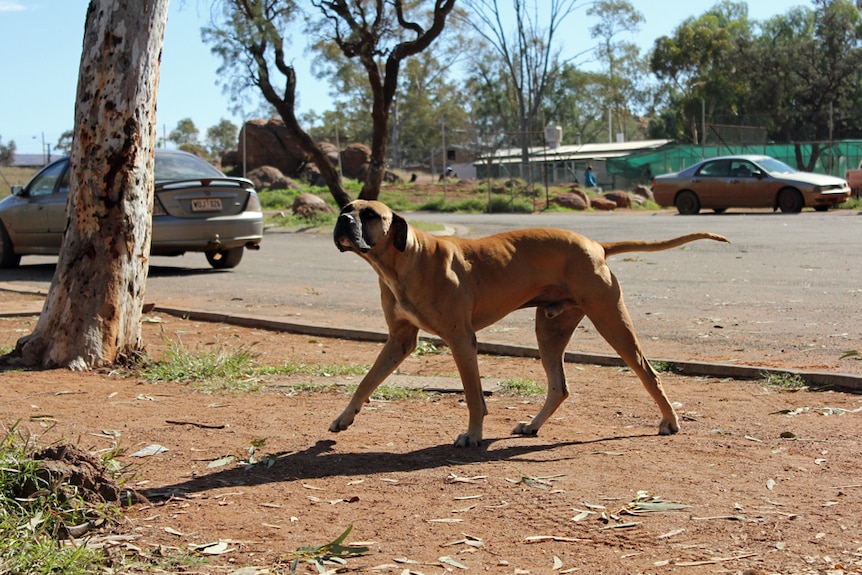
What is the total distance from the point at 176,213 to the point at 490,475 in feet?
33.4

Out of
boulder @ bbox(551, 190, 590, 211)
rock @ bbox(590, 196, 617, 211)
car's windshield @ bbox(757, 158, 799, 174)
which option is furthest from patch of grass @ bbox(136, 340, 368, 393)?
rock @ bbox(590, 196, 617, 211)

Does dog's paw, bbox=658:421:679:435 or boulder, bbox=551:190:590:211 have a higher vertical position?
boulder, bbox=551:190:590:211

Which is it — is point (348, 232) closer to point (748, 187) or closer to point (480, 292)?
point (480, 292)

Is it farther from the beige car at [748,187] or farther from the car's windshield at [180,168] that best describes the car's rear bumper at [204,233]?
the beige car at [748,187]

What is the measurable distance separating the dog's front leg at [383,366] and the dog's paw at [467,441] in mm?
569

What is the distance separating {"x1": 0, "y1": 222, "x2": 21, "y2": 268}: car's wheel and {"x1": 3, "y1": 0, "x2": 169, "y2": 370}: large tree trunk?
8.91 meters

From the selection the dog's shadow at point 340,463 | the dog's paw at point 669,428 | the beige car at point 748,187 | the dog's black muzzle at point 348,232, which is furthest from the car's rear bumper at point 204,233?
the beige car at point 748,187

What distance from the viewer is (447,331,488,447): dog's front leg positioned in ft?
17.5

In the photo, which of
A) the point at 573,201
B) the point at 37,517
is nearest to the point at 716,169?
the point at 573,201

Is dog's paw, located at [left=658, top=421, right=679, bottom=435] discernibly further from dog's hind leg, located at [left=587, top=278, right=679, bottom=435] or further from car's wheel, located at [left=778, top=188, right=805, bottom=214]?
car's wheel, located at [left=778, top=188, right=805, bottom=214]

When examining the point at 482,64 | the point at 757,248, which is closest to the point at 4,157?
the point at 482,64

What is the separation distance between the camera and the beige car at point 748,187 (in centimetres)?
2577

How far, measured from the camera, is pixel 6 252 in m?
15.8

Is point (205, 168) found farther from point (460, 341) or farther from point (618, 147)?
point (618, 147)
